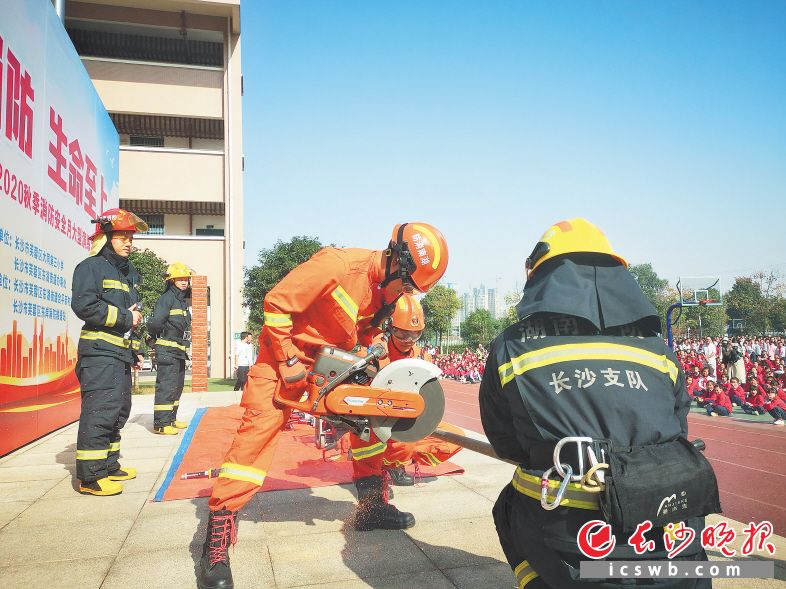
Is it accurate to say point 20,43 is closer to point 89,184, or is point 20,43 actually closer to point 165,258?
point 89,184

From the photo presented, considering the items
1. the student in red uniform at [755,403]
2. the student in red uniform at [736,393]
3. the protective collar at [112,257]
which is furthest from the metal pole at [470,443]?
the student in red uniform at [736,393]

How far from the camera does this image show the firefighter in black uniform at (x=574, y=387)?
1627mm

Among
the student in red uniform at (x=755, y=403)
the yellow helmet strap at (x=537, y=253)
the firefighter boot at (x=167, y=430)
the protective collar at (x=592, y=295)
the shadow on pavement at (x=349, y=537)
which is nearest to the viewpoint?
the protective collar at (x=592, y=295)

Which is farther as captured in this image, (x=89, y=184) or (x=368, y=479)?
(x=89, y=184)

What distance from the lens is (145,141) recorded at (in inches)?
1040

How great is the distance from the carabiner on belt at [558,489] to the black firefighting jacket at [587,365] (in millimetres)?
86

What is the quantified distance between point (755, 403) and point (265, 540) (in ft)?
39.9

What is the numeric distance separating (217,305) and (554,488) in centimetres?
2434

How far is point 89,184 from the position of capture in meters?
9.34

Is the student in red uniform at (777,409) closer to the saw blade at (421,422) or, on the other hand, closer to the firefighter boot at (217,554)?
the saw blade at (421,422)

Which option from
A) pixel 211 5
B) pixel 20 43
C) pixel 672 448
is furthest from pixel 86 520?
pixel 211 5

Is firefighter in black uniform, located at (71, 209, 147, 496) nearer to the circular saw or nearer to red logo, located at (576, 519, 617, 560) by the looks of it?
the circular saw

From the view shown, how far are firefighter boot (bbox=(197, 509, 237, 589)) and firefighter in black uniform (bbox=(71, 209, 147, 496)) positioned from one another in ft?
7.32

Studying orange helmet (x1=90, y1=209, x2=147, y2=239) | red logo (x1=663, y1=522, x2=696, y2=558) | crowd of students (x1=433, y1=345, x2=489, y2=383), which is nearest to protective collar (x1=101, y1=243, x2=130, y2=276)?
orange helmet (x1=90, y1=209, x2=147, y2=239)
